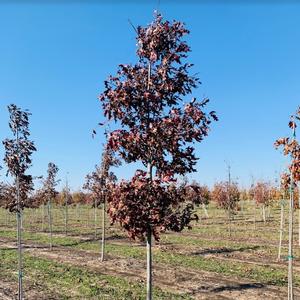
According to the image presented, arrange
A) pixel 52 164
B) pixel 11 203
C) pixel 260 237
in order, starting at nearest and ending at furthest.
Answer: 1. pixel 11 203
2. pixel 52 164
3. pixel 260 237

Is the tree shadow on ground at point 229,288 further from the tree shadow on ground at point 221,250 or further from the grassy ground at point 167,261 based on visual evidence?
the tree shadow on ground at point 221,250

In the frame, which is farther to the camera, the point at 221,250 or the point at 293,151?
the point at 221,250

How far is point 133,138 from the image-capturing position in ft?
23.4

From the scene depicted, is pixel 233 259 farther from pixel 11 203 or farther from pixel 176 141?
pixel 176 141

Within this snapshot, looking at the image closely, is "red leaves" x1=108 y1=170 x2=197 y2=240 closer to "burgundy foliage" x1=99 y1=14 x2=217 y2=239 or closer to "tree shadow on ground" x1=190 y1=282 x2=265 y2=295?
"burgundy foliage" x1=99 y1=14 x2=217 y2=239

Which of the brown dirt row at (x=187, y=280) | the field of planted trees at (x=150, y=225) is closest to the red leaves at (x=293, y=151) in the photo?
the field of planted trees at (x=150, y=225)

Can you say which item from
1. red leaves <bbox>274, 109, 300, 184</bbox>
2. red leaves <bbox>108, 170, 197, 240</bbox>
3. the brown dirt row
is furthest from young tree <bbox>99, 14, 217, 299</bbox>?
the brown dirt row

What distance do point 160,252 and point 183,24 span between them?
16.4m

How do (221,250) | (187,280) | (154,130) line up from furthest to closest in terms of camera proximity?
1. (221,250)
2. (187,280)
3. (154,130)

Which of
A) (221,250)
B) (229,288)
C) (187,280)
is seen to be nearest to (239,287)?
(229,288)

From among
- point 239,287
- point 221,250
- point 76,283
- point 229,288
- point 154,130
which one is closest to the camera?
point 154,130

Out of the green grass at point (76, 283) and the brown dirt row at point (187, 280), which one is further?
the brown dirt row at point (187, 280)

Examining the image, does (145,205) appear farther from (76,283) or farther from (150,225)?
(76,283)

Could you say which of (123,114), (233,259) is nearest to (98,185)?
(233,259)
